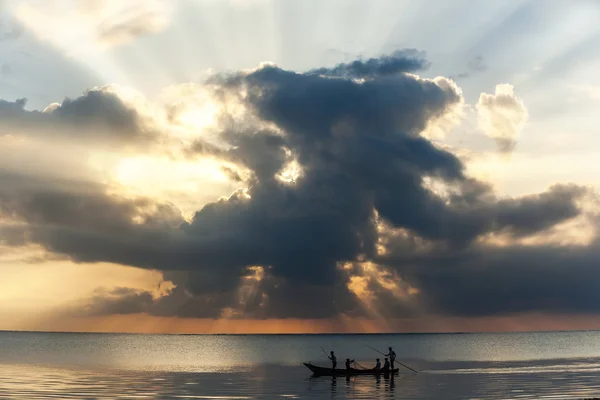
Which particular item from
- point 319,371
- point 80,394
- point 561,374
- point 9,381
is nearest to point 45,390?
point 80,394

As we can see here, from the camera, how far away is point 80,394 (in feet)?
214

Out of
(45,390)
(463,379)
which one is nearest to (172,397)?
(45,390)

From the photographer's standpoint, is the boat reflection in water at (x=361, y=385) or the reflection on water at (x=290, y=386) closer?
the reflection on water at (x=290, y=386)

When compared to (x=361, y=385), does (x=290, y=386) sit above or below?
below

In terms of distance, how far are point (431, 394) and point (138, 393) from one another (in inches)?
1122

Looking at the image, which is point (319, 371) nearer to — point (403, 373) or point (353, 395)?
point (403, 373)

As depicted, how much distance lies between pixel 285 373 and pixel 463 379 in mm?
28317

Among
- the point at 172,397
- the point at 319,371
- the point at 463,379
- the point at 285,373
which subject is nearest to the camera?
the point at 172,397

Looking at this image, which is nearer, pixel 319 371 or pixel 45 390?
pixel 45 390

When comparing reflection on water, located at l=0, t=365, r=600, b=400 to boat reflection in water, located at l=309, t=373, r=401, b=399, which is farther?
boat reflection in water, located at l=309, t=373, r=401, b=399

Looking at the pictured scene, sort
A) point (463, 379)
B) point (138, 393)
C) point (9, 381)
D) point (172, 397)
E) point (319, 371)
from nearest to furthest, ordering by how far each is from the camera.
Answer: point (172, 397) < point (138, 393) < point (9, 381) < point (463, 379) < point (319, 371)

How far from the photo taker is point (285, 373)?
336 feet

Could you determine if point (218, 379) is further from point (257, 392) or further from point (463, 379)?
point (463, 379)

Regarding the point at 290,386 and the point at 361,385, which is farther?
the point at 290,386
